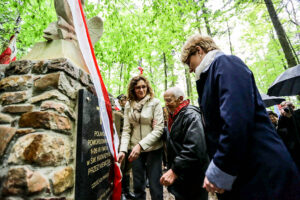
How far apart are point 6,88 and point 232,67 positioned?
171 centimetres

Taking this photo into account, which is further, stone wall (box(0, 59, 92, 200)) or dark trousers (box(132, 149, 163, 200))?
dark trousers (box(132, 149, 163, 200))

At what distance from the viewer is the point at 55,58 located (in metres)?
1.43

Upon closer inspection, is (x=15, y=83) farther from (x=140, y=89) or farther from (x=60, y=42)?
(x=140, y=89)

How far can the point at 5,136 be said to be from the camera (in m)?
1.10

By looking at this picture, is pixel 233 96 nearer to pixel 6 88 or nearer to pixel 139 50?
pixel 6 88

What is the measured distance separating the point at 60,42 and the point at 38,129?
36.3 inches

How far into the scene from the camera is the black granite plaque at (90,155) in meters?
1.30

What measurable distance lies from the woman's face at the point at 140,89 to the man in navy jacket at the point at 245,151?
162cm

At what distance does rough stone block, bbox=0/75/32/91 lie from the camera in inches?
51.1

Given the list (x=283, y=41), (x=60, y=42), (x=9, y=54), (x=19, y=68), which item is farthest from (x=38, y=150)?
(x=283, y=41)

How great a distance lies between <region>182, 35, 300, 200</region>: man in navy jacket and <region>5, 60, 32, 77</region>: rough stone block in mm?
1536

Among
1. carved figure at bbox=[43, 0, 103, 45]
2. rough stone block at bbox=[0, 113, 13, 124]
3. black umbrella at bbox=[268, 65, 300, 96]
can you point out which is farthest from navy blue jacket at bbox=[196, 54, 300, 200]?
black umbrella at bbox=[268, 65, 300, 96]

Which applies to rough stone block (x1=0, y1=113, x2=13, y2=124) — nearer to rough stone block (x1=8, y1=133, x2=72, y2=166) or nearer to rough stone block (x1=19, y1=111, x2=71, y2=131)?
rough stone block (x1=19, y1=111, x2=71, y2=131)

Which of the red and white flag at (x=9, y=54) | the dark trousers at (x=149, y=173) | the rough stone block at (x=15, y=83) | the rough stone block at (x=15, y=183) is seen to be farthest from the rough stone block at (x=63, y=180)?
the red and white flag at (x=9, y=54)
